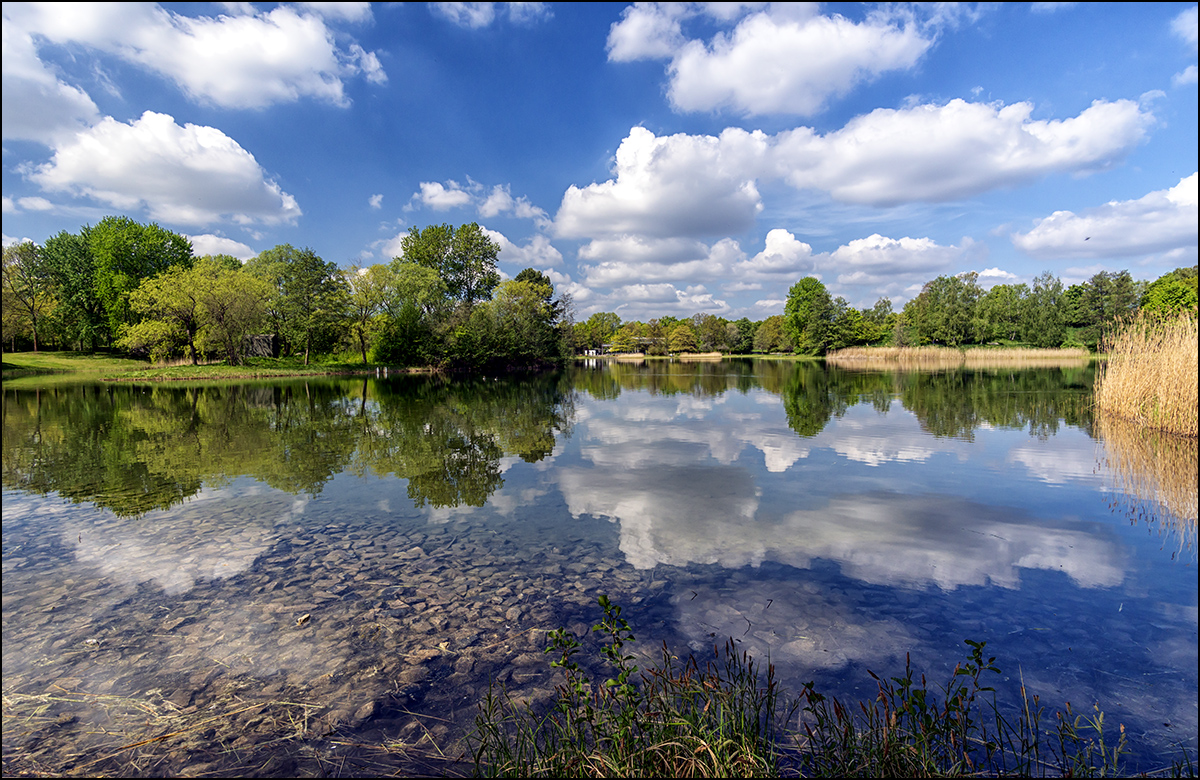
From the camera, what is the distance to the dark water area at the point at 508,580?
432 centimetres

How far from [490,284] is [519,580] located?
79087mm

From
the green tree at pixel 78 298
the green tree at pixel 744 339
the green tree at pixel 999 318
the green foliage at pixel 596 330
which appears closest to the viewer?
the green tree at pixel 78 298

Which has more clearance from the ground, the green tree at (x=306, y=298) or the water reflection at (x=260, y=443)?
the green tree at (x=306, y=298)

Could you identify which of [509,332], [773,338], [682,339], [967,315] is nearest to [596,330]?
[682,339]

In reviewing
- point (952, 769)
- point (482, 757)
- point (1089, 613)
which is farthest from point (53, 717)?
point (1089, 613)

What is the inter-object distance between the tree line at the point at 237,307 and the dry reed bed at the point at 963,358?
161ft

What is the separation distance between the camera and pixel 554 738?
3.83m

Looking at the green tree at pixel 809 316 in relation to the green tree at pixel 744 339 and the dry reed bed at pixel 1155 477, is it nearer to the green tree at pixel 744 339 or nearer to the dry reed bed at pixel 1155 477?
the green tree at pixel 744 339

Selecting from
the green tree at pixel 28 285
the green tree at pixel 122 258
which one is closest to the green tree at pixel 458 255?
the green tree at pixel 122 258

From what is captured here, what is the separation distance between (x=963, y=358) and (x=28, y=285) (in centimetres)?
12275

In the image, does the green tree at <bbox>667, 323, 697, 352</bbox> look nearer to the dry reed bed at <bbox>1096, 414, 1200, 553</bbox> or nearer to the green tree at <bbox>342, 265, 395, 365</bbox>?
the green tree at <bbox>342, 265, 395, 365</bbox>

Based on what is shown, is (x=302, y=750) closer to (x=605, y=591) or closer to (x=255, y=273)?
(x=605, y=591)

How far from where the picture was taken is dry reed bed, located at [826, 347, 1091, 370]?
60906 mm

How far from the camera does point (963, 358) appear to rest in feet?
229
